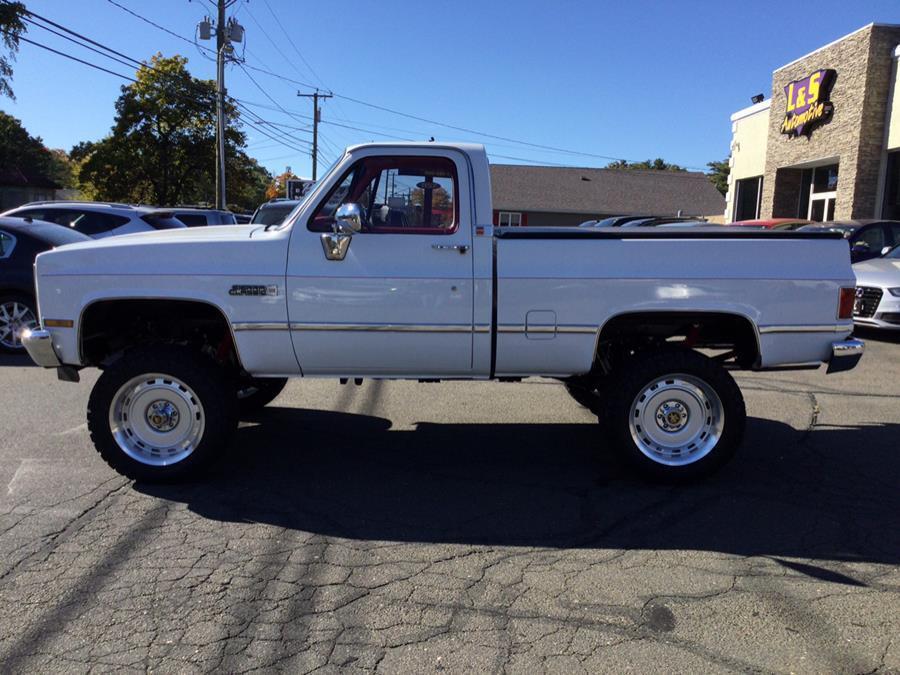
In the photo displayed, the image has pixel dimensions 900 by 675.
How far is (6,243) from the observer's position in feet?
29.1

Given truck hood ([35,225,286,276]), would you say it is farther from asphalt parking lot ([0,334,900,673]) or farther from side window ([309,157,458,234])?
asphalt parking lot ([0,334,900,673])

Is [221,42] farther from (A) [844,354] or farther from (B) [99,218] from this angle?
(A) [844,354]

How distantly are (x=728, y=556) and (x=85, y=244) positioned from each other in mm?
4324

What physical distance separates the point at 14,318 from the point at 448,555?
7425 millimetres

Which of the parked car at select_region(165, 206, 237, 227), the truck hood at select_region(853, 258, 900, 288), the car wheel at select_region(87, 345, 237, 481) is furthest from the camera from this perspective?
the parked car at select_region(165, 206, 237, 227)

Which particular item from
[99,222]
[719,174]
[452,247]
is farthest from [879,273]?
[719,174]

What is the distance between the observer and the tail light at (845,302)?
4652mm

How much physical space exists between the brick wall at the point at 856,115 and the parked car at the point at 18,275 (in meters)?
20.5

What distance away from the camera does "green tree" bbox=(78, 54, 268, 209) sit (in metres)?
42.1

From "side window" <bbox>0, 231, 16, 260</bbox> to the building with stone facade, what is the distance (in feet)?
68.1

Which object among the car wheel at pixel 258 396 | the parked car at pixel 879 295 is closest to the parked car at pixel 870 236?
the parked car at pixel 879 295

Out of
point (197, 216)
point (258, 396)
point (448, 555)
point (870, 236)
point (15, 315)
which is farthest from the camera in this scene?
point (197, 216)

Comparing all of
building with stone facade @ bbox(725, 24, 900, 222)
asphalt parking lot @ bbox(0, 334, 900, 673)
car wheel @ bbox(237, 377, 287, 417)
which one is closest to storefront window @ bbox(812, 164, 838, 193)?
building with stone facade @ bbox(725, 24, 900, 222)

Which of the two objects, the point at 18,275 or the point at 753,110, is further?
the point at 753,110
